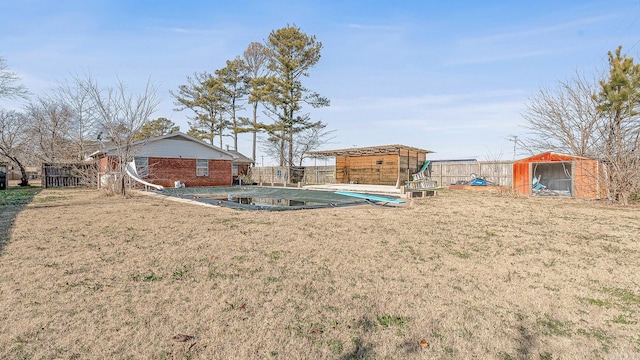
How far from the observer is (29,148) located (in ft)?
94.3

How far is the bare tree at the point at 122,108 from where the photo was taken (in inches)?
495

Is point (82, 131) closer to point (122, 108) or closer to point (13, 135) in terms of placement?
point (13, 135)

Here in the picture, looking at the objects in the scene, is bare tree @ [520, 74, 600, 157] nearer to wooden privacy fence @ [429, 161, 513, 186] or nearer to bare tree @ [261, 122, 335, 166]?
wooden privacy fence @ [429, 161, 513, 186]

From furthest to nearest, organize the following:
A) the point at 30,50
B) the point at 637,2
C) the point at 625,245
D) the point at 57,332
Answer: the point at 30,50 < the point at 637,2 < the point at 625,245 < the point at 57,332

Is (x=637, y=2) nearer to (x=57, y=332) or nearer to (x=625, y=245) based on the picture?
(x=625, y=245)

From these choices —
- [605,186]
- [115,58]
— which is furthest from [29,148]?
[605,186]

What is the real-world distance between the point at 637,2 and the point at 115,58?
19.7 metres

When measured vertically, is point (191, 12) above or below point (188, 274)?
above

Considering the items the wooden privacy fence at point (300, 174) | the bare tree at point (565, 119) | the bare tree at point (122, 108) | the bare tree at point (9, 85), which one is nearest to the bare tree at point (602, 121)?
the bare tree at point (565, 119)

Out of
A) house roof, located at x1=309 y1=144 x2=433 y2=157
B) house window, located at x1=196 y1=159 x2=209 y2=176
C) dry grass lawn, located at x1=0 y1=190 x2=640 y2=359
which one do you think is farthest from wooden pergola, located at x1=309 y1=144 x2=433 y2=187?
dry grass lawn, located at x1=0 y1=190 x2=640 y2=359

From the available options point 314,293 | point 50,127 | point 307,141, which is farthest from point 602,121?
point 50,127

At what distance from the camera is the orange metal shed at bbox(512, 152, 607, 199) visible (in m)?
12.7

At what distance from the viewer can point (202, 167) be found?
22.0 metres

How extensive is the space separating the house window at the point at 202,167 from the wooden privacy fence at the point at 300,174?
4845 millimetres
